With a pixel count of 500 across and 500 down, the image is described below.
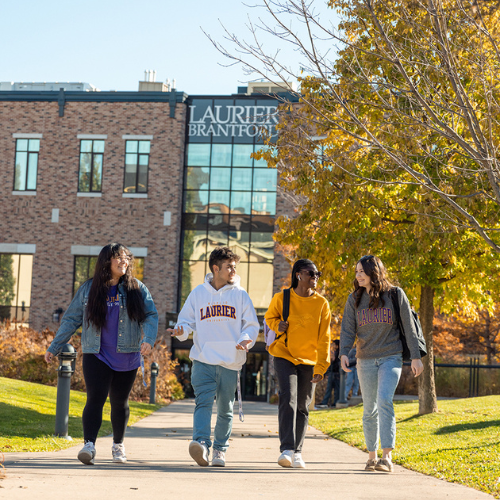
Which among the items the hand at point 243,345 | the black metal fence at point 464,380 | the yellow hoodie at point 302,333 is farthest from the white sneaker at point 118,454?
the black metal fence at point 464,380

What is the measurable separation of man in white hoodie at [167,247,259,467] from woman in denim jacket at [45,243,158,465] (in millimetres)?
365

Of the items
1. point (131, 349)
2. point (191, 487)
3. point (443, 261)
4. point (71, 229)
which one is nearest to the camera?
point (191, 487)

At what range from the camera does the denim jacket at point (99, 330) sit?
6.12 meters

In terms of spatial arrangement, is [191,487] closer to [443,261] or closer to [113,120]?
[443,261]

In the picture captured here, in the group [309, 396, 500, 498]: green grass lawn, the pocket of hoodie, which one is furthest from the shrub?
the pocket of hoodie

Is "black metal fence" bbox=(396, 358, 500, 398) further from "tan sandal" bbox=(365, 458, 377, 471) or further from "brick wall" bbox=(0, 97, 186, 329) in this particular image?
"tan sandal" bbox=(365, 458, 377, 471)

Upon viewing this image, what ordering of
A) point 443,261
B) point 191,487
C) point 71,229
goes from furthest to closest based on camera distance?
point 71,229 → point 443,261 → point 191,487

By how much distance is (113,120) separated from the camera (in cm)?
2920

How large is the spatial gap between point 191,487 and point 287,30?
172 inches

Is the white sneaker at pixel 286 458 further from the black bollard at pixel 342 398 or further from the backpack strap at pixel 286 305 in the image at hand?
the black bollard at pixel 342 398

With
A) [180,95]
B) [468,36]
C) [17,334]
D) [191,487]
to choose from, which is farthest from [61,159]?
[191,487]

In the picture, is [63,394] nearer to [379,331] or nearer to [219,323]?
[219,323]

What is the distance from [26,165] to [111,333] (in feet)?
81.8

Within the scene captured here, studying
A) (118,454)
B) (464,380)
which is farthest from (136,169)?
(118,454)
